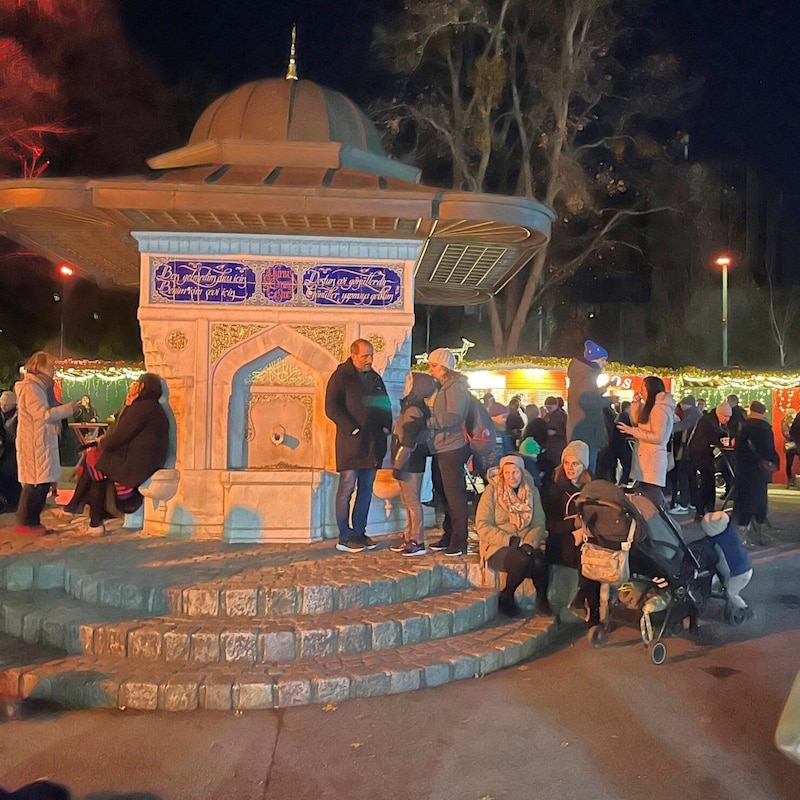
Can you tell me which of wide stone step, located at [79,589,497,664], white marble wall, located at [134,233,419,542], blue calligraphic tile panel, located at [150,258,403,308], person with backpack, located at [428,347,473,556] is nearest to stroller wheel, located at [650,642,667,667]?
wide stone step, located at [79,589,497,664]

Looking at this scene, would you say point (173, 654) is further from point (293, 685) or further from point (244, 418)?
point (244, 418)

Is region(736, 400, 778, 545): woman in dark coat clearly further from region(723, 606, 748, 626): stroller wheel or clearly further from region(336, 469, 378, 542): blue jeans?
region(336, 469, 378, 542): blue jeans

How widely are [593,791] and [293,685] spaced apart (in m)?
1.67

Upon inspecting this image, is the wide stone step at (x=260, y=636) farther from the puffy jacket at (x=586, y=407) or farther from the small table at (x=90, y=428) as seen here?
the small table at (x=90, y=428)

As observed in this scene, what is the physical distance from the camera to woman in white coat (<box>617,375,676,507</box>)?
6.71 meters

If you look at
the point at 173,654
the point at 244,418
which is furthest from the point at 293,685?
the point at 244,418

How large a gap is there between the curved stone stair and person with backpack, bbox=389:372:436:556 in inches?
16.8

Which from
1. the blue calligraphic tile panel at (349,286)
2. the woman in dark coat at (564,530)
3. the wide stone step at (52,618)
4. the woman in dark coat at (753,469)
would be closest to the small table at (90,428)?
the blue calligraphic tile panel at (349,286)

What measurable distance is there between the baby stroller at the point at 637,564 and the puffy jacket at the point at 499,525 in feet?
1.49

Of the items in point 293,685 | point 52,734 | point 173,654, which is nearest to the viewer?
point 52,734

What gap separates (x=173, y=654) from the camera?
4.55 meters

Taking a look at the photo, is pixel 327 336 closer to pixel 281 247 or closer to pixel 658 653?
pixel 281 247

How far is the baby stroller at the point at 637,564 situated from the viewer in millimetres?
4953

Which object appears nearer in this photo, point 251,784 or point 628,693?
point 251,784
